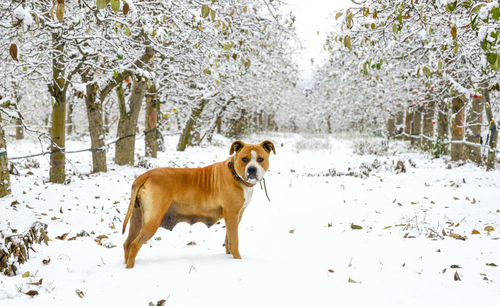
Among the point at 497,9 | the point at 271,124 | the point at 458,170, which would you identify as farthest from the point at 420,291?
the point at 271,124

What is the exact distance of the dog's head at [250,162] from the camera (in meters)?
3.50

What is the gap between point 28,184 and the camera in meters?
6.73

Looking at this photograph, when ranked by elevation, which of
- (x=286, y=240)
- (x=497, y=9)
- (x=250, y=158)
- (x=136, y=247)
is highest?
(x=497, y=9)

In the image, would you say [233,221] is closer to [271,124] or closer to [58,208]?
[58,208]

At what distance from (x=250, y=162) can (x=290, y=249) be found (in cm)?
166

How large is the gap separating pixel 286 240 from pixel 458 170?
24.0ft

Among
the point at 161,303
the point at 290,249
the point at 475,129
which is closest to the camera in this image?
the point at 161,303

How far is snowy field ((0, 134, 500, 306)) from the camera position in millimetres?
2850

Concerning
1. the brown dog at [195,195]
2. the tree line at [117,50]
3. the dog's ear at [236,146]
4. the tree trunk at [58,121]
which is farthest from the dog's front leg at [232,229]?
the tree trunk at [58,121]

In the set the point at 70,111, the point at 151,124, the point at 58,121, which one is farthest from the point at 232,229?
the point at 70,111

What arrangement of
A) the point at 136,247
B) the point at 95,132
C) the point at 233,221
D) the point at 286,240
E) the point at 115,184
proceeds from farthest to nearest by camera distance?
1. the point at 95,132
2. the point at 115,184
3. the point at 286,240
4. the point at 233,221
5. the point at 136,247

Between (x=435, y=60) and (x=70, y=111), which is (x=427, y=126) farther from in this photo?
(x=70, y=111)

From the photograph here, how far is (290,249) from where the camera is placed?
4551 millimetres

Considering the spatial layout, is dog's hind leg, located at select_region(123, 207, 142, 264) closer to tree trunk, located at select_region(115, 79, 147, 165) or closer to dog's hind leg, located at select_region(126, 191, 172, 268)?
dog's hind leg, located at select_region(126, 191, 172, 268)
